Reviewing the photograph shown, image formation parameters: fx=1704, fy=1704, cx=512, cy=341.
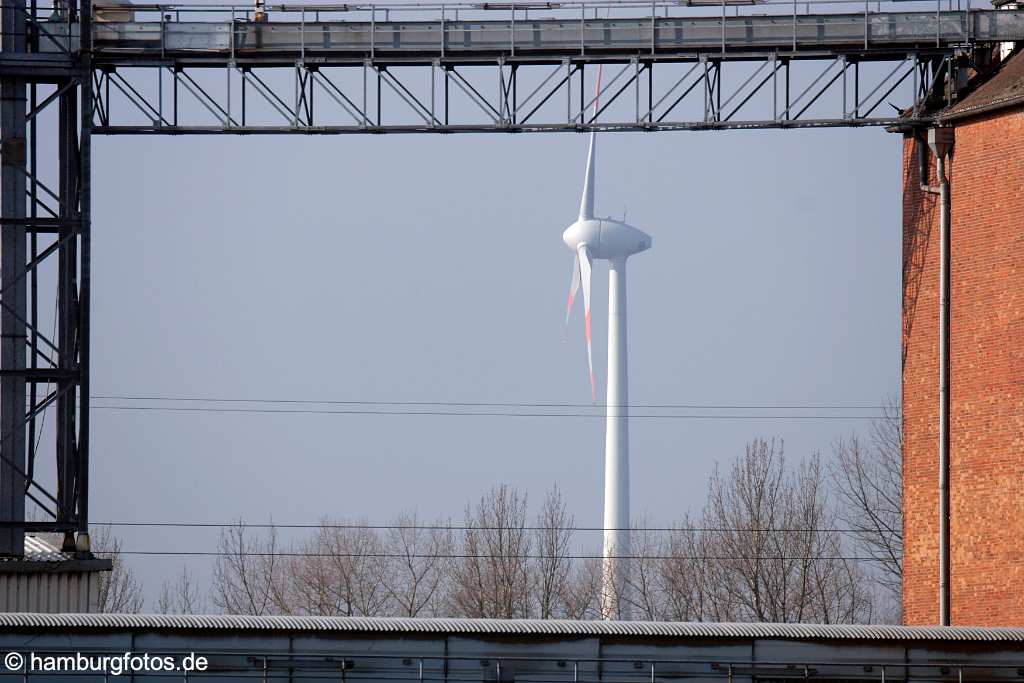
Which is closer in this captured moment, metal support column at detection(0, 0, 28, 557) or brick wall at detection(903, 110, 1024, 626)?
brick wall at detection(903, 110, 1024, 626)

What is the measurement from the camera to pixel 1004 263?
3080cm

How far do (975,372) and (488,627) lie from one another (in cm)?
1284

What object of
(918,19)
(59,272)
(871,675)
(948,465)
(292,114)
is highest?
(918,19)

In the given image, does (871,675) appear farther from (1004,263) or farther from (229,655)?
(1004,263)

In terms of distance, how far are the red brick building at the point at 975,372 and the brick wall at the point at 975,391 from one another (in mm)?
19

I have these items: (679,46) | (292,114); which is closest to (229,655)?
(292,114)

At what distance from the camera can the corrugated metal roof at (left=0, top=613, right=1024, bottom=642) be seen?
22094 millimetres

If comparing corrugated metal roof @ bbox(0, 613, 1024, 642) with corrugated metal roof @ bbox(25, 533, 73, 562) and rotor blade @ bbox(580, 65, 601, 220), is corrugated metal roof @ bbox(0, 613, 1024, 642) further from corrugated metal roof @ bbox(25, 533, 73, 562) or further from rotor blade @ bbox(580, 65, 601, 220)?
rotor blade @ bbox(580, 65, 601, 220)

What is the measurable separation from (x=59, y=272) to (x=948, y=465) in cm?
1667

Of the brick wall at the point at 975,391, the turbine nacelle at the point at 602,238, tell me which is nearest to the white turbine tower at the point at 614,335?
the turbine nacelle at the point at 602,238

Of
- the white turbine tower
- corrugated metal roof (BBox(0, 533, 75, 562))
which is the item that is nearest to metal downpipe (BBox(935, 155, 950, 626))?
corrugated metal roof (BBox(0, 533, 75, 562))

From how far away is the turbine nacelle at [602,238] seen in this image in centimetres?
7975

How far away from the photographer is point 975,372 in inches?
1227

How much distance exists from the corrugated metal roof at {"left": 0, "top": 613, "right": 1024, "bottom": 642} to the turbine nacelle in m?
56.8
